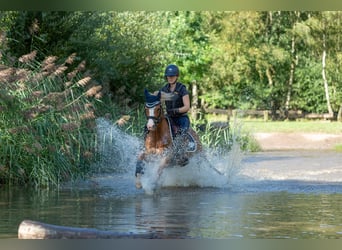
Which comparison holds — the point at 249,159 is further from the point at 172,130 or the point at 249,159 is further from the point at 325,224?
the point at 325,224

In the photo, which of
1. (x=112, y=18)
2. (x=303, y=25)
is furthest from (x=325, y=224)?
(x=303, y=25)

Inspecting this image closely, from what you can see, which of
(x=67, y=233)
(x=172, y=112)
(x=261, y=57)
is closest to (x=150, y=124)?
(x=172, y=112)

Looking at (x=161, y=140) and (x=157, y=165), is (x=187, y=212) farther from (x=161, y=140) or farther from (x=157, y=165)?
(x=161, y=140)

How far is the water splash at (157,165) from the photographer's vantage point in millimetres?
12859

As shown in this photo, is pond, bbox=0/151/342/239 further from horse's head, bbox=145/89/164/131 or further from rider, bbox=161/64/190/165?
horse's head, bbox=145/89/164/131

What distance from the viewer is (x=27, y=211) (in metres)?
10.2

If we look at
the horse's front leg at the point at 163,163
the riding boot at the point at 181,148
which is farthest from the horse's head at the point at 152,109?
the riding boot at the point at 181,148

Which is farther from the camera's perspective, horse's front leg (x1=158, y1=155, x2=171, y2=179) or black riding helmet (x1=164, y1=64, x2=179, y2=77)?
black riding helmet (x1=164, y1=64, x2=179, y2=77)

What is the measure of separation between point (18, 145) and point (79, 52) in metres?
5.53

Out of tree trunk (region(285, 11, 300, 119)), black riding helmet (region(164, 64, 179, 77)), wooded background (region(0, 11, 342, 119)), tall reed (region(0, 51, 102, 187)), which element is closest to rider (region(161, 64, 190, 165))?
black riding helmet (region(164, 64, 179, 77))

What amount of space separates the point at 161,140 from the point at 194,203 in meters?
1.39

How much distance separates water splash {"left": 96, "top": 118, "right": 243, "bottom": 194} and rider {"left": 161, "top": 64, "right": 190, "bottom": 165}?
49cm

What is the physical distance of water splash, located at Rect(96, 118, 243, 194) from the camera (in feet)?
42.2

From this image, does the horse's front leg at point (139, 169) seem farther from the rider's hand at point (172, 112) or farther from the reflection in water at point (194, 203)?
the rider's hand at point (172, 112)
